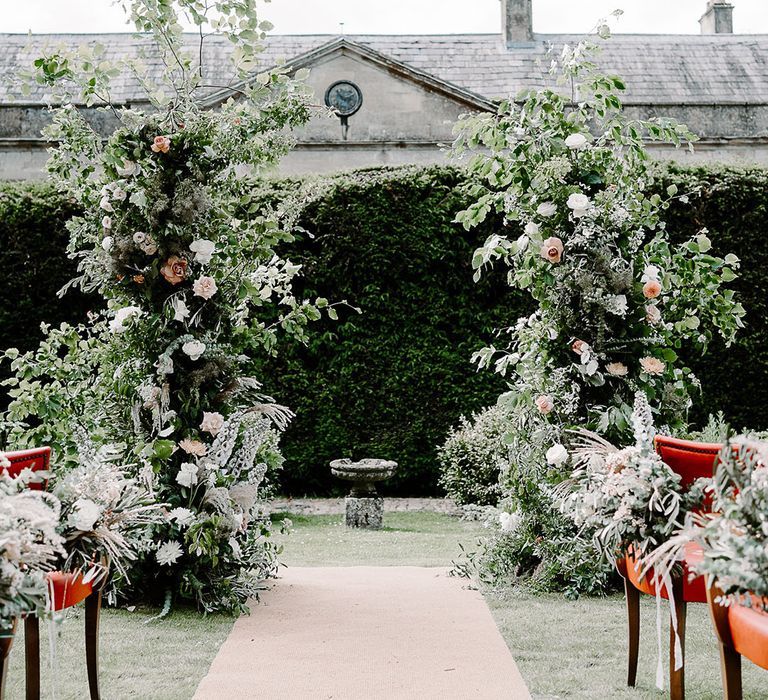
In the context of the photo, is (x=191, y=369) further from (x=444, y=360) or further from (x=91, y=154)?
(x=444, y=360)

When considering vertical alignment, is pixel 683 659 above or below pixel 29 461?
below

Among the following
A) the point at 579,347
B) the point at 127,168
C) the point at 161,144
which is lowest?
the point at 579,347

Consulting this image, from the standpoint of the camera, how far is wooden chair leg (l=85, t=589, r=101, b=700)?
346 cm

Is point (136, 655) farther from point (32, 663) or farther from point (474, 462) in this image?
point (474, 462)

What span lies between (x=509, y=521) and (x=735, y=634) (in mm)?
2618

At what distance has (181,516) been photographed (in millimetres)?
4660

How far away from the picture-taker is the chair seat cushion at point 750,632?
2596 millimetres

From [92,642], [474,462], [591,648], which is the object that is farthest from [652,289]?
[474,462]

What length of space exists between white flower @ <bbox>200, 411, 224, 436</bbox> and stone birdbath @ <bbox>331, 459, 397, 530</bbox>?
367 cm

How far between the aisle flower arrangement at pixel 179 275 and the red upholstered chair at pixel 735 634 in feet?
9.21

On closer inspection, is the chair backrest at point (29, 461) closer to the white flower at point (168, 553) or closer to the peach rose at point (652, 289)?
the white flower at point (168, 553)

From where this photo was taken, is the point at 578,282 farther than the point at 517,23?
No

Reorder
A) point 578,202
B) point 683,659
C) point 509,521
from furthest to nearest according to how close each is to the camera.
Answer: point 509,521 → point 578,202 → point 683,659

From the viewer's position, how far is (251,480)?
5.13 m
